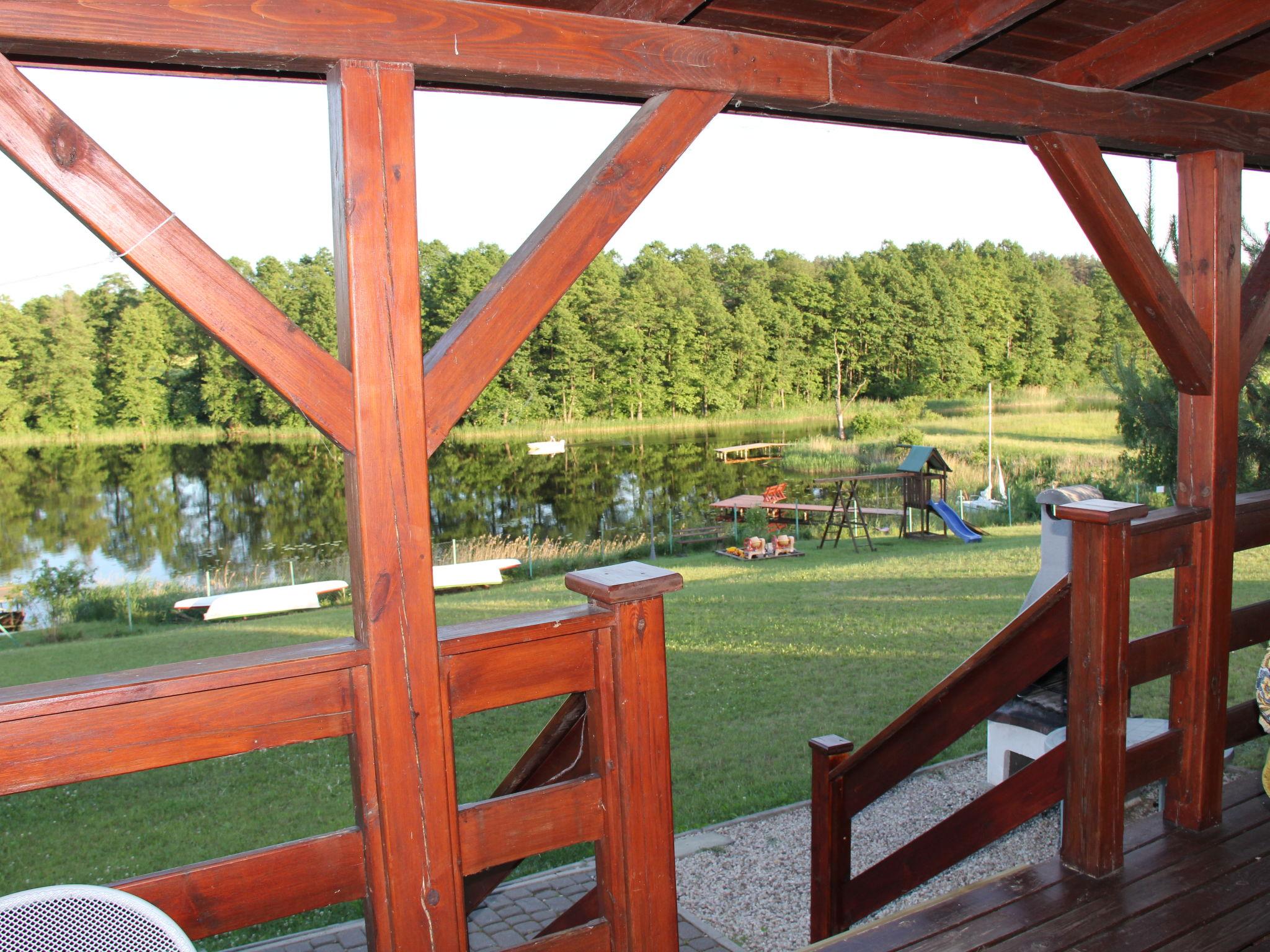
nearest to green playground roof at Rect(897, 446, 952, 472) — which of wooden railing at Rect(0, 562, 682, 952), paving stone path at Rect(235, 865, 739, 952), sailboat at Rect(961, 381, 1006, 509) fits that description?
sailboat at Rect(961, 381, 1006, 509)

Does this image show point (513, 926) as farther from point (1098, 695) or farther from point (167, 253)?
point (167, 253)

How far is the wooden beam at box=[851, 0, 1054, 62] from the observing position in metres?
2.14

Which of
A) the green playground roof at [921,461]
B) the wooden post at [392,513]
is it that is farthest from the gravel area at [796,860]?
the green playground roof at [921,461]

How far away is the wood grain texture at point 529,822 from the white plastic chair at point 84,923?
1.80 feet

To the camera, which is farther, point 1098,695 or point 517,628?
point 1098,695

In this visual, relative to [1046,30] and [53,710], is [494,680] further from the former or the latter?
[1046,30]

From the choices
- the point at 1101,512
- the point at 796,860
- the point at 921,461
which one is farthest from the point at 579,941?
the point at 921,461

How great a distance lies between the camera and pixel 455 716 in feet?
5.25

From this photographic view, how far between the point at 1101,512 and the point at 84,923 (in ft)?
6.61

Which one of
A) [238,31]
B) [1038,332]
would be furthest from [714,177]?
[238,31]

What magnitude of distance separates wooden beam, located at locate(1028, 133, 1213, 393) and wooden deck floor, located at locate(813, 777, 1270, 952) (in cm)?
121

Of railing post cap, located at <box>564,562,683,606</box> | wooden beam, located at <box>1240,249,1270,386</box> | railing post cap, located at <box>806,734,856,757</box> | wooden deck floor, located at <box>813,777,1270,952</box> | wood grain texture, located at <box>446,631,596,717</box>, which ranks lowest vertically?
wooden deck floor, located at <box>813,777,1270,952</box>

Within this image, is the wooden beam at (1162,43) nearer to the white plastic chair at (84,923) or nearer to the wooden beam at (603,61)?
the wooden beam at (603,61)

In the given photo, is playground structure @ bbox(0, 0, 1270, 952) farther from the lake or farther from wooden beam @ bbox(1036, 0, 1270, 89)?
the lake
